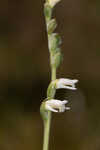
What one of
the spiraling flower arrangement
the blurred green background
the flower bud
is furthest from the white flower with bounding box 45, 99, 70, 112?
the blurred green background

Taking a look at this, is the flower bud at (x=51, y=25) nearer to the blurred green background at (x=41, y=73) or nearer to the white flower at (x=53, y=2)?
the white flower at (x=53, y=2)

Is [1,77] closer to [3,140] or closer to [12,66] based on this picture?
[12,66]

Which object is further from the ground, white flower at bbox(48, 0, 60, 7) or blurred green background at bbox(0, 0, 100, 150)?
white flower at bbox(48, 0, 60, 7)

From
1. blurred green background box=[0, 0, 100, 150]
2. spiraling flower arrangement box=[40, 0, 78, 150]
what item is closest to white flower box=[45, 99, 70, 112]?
spiraling flower arrangement box=[40, 0, 78, 150]

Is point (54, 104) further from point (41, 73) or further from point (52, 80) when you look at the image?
point (41, 73)

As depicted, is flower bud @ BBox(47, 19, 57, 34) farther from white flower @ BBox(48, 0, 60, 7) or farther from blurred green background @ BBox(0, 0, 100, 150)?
blurred green background @ BBox(0, 0, 100, 150)

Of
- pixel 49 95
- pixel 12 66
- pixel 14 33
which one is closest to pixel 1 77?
pixel 12 66

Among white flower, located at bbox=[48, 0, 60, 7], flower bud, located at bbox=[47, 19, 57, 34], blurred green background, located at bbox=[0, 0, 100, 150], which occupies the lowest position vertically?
blurred green background, located at bbox=[0, 0, 100, 150]

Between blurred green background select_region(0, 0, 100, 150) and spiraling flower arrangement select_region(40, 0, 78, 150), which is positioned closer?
spiraling flower arrangement select_region(40, 0, 78, 150)
